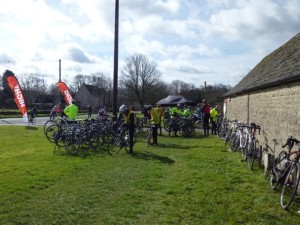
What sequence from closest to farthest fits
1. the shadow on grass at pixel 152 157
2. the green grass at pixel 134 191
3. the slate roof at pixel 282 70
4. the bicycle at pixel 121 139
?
1. the green grass at pixel 134 191
2. the slate roof at pixel 282 70
3. the shadow on grass at pixel 152 157
4. the bicycle at pixel 121 139

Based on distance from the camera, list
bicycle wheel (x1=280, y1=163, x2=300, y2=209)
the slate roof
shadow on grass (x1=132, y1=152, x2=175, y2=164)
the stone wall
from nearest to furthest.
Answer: bicycle wheel (x1=280, y1=163, x2=300, y2=209)
the stone wall
the slate roof
shadow on grass (x1=132, y1=152, x2=175, y2=164)

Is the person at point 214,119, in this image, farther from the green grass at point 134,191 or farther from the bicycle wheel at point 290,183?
the bicycle wheel at point 290,183

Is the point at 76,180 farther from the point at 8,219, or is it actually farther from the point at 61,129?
the point at 61,129

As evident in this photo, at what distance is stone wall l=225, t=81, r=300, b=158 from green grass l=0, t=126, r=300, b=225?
993 millimetres

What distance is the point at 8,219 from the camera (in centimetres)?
557

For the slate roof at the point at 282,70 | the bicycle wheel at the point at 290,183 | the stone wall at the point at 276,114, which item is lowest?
the bicycle wheel at the point at 290,183

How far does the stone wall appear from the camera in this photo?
8500 mm

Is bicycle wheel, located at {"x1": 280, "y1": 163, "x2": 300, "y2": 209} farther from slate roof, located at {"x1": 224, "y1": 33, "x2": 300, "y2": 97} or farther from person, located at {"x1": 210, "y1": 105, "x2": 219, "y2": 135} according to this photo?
person, located at {"x1": 210, "y1": 105, "x2": 219, "y2": 135}

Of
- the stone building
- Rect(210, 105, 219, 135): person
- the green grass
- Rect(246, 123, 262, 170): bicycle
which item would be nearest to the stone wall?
the stone building

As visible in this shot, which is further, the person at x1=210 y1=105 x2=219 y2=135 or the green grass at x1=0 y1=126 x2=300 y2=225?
the person at x1=210 y1=105 x2=219 y2=135

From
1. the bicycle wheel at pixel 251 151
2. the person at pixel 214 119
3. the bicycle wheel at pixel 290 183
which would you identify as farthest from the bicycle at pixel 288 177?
the person at pixel 214 119

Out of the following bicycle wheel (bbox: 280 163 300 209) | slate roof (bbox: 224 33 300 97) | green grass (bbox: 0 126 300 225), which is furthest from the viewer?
slate roof (bbox: 224 33 300 97)

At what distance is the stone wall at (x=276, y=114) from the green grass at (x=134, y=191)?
3.26 feet

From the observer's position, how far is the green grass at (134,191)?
5.93 m
